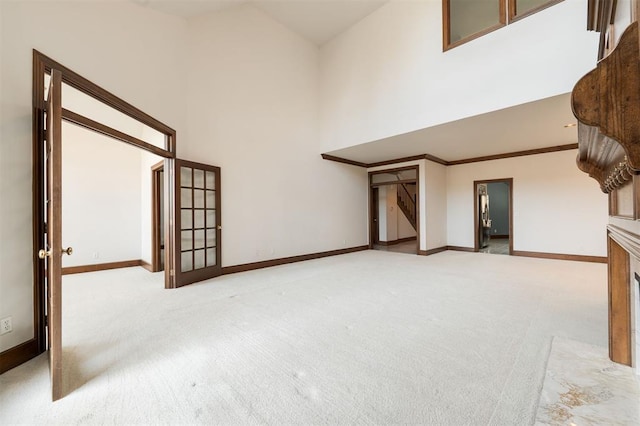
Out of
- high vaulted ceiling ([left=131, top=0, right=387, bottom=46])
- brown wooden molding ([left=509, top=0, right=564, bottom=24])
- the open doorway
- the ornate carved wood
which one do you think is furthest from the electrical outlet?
the open doorway

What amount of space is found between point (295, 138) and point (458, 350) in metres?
4.99

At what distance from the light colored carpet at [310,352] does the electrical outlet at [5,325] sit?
29 cm

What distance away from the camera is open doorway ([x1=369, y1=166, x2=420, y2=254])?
775cm

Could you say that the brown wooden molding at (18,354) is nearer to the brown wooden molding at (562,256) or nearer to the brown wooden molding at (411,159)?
the brown wooden molding at (411,159)

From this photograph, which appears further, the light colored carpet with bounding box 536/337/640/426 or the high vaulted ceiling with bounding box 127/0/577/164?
the high vaulted ceiling with bounding box 127/0/577/164

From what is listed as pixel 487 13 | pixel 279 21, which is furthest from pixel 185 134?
pixel 487 13

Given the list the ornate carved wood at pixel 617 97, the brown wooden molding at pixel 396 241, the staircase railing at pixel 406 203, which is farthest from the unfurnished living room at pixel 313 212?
the staircase railing at pixel 406 203

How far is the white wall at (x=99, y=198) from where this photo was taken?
5.04m

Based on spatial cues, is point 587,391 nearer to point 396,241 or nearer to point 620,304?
point 620,304

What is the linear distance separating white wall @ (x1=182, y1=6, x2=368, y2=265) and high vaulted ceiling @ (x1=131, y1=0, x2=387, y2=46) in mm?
181

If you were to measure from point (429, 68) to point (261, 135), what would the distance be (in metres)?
3.27

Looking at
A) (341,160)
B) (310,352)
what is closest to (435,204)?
(341,160)

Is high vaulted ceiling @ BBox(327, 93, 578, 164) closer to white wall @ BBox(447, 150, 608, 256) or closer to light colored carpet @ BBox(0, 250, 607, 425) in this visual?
white wall @ BBox(447, 150, 608, 256)

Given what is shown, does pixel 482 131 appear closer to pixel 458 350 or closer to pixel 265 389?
pixel 458 350
